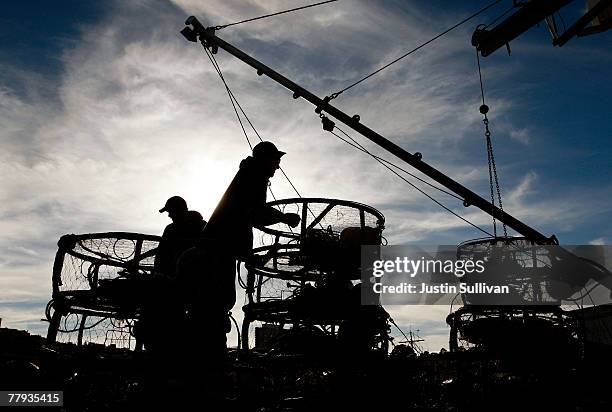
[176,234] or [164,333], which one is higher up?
[176,234]

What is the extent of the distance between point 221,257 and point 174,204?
2.21 meters

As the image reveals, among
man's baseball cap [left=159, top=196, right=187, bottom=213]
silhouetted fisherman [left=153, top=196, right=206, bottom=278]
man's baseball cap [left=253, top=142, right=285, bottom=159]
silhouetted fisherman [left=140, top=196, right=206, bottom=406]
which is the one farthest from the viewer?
man's baseball cap [left=159, top=196, right=187, bottom=213]

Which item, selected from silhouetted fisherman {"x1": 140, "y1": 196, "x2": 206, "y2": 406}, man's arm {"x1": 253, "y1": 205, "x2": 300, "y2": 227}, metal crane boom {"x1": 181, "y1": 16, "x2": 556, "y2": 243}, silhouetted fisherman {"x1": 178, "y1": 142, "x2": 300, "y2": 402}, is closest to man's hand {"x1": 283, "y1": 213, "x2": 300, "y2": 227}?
silhouetted fisherman {"x1": 178, "y1": 142, "x2": 300, "y2": 402}

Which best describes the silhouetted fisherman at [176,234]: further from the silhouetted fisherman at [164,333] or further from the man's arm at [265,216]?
the man's arm at [265,216]

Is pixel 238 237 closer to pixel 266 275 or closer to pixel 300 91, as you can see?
pixel 266 275

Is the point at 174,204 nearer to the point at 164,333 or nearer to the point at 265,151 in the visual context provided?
the point at 265,151

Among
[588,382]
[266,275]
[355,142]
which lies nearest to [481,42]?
[355,142]

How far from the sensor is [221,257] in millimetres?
5125

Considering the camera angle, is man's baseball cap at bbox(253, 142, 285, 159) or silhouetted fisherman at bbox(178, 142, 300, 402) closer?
silhouetted fisherman at bbox(178, 142, 300, 402)

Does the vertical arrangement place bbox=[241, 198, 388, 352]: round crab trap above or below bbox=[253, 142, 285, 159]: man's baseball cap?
below

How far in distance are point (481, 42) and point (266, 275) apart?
12.6 meters

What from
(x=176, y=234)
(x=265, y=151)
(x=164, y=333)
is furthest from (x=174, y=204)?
(x=164, y=333)

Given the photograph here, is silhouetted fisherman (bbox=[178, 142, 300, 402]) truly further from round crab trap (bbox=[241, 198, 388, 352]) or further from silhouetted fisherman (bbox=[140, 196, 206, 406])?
round crab trap (bbox=[241, 198, 388, 352])

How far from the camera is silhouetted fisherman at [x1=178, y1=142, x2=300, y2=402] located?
189 inches
